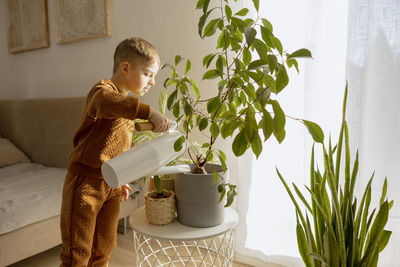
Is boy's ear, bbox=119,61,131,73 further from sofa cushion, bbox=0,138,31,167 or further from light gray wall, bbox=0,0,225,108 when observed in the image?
sofa cushion, bbox=0,138,31,167

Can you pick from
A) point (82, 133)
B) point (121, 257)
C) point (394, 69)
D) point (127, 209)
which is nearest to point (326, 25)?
point (394, 69)

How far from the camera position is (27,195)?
1541mm

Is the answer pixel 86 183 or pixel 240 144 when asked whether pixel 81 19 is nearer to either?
pixel 86 183

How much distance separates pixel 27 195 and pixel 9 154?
0.89 meters

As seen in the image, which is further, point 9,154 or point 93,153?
point 9,154

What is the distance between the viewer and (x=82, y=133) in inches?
40.4

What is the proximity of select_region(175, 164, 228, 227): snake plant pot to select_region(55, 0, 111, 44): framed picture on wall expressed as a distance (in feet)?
4.97

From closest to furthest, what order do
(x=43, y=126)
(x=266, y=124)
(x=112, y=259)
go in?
(x=266, y=124) → (x=112, y=259) → (x=43, y=126)

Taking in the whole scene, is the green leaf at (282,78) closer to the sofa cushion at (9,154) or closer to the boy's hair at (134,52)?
the boy's hair at (134,52)

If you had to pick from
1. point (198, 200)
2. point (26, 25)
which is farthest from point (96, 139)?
point (26, 25)

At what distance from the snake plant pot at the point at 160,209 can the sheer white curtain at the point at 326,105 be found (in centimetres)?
59

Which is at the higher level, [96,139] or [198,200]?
[96,139]

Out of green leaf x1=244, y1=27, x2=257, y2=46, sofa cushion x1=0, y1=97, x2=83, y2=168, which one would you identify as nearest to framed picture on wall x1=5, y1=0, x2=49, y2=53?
sofa cushion x1=0, y1=97, x2=83, y2=168

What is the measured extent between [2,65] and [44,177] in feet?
5.41
